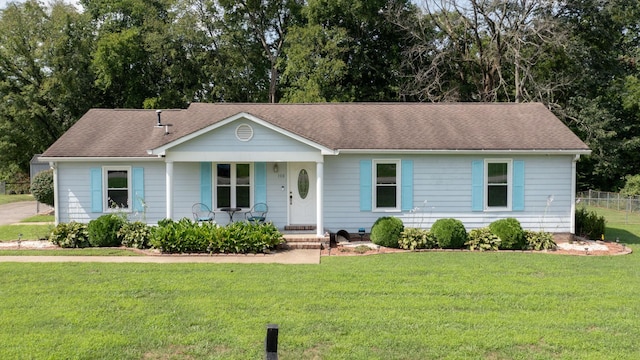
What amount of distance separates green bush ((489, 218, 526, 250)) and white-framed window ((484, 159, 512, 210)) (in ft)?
4.35

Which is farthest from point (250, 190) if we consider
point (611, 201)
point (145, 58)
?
point (145, 58)

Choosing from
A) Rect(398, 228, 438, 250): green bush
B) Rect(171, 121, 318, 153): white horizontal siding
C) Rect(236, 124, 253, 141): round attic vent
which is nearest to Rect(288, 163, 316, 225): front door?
Rect(171, 121, 318, 153): white horizontal siding

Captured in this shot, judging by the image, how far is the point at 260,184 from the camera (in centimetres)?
1517

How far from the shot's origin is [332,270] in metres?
10.5

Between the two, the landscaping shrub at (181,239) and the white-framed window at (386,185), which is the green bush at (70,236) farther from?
the white-framed window at (386,185)

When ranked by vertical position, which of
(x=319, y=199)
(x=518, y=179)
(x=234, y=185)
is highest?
(x=518, y=179)

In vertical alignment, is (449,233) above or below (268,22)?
below

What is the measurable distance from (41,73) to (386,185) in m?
33.4

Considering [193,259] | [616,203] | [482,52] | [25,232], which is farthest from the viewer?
[482,52]

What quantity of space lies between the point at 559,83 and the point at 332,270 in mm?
26926

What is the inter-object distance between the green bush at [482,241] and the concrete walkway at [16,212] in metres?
17.8

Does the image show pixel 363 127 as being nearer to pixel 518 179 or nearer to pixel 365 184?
pixel 365 184

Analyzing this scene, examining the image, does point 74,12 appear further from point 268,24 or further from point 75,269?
point 75,269

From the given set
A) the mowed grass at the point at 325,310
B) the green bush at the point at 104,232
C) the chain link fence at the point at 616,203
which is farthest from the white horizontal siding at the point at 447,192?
the chain link fence at the point at 616,203
